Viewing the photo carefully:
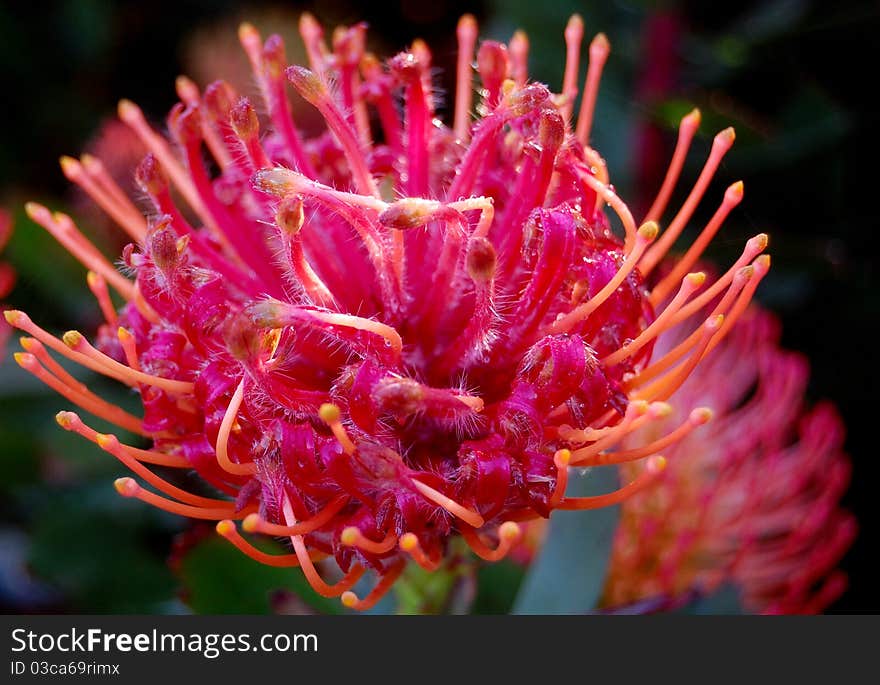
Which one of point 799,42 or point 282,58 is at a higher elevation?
point 799,42

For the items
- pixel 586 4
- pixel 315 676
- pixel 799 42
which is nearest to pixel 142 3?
pixel 586 4

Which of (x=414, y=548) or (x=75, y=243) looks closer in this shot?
(x=414, y=548)

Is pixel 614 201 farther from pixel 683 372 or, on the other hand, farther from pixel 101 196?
pixel 101 196

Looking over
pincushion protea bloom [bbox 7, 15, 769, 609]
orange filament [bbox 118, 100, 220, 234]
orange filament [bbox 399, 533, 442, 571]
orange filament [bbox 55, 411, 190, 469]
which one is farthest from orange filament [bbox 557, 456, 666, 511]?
orange filament [bbox 118, 100, 220, 234]

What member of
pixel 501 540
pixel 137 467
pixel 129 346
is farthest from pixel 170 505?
pixel 501 540

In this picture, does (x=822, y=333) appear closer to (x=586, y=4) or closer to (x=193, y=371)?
(x=586, y=4)
